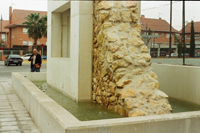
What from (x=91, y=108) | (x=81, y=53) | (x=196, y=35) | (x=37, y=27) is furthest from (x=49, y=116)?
→ (x=37, y=27)

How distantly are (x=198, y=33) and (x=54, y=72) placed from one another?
16.3ft

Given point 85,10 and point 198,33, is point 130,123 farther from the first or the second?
point 198,33

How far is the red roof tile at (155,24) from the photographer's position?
9.62 metres

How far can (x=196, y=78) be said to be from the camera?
310 inches

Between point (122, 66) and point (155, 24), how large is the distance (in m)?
4.04

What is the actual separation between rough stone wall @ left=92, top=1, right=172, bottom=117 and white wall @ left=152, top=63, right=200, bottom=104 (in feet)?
7.02

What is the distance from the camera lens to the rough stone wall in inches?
224

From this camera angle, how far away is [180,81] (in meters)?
8.46

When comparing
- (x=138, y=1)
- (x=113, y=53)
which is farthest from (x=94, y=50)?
(x=138, y=1)

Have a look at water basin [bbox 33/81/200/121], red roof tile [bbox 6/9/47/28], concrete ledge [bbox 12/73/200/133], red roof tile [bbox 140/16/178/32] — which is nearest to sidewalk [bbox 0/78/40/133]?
concrete ledge [bbox 12/73/200/133]

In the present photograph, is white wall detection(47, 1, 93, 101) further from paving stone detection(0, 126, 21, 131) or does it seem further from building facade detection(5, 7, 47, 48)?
building facade detection(5, 7, 47, 48)

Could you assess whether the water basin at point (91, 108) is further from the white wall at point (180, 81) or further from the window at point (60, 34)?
the window at point (60, 34)

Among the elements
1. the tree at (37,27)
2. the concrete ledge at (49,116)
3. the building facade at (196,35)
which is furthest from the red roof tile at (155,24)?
the tree at (37,27)

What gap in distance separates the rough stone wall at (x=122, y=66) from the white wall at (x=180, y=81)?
84.3 inches
